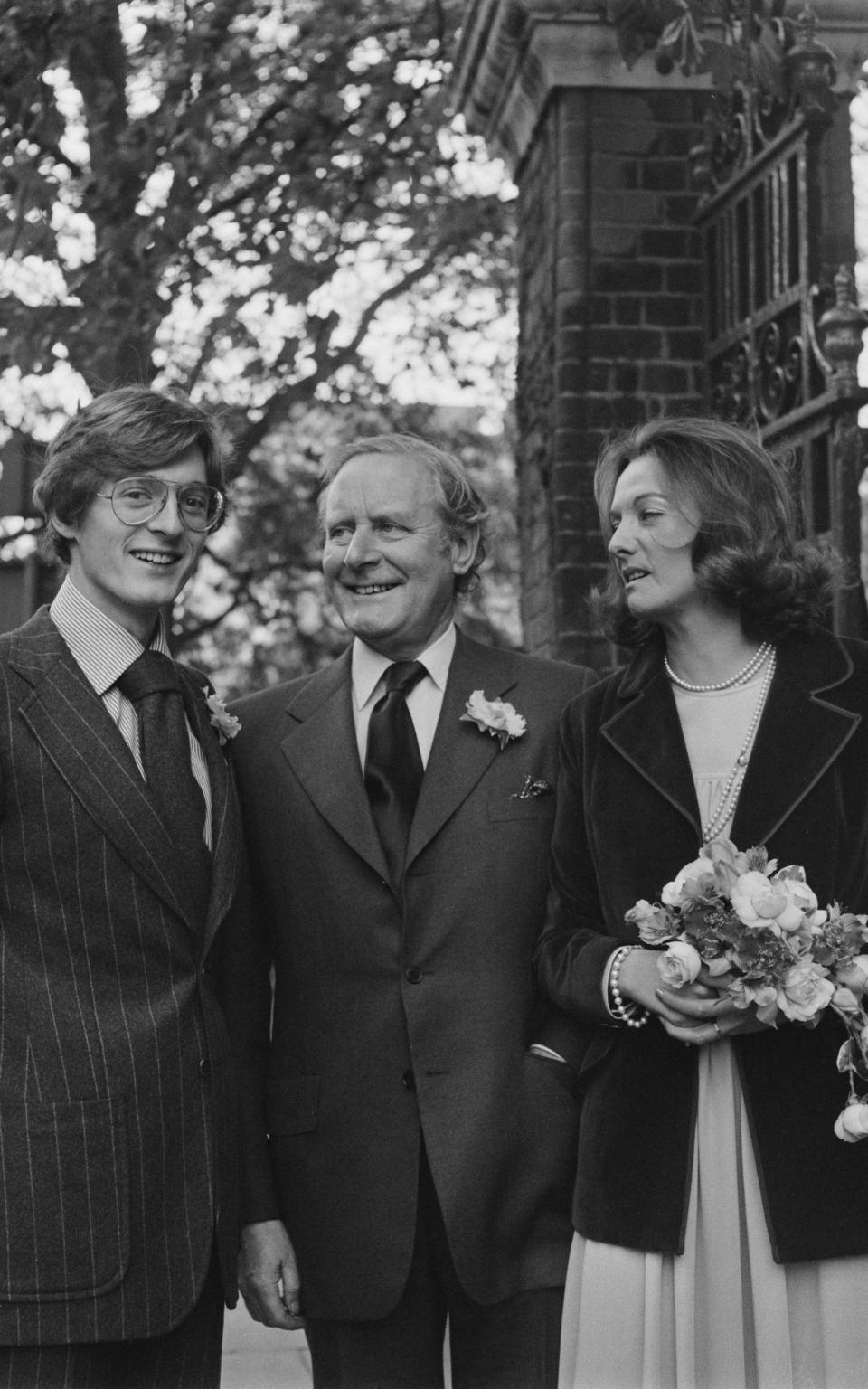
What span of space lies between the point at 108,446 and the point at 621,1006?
1426mm

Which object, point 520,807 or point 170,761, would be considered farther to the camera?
point 520,807

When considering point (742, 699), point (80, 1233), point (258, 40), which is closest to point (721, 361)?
point (742, 699)

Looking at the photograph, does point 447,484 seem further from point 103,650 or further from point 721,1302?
point 721,1302

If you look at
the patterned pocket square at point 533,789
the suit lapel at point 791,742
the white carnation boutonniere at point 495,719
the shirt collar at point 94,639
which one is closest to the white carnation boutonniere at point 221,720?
the shirt collar at point 94,639

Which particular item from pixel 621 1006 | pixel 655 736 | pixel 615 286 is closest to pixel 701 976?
pixel 621 1006

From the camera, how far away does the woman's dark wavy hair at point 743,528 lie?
3416mm

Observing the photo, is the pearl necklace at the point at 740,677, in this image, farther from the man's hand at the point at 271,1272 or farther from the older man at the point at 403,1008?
the man's hand at the point at 271,1272

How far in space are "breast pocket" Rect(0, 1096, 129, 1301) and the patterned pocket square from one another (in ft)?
3.64

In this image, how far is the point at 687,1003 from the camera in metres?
3.05

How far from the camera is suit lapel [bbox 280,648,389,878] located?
3.68m

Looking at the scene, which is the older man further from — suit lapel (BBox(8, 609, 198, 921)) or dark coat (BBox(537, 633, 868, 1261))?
suit lapel (BBox(8, 609, 198, 921))

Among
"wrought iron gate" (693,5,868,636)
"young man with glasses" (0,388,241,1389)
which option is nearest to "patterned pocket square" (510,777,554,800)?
"young man with glasses" (0,388,241,1389)

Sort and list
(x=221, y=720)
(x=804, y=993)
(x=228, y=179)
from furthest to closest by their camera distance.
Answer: (x=228, y=179) → (x=221, y=720) → (x=804, y=993)

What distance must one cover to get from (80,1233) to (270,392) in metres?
10.3
